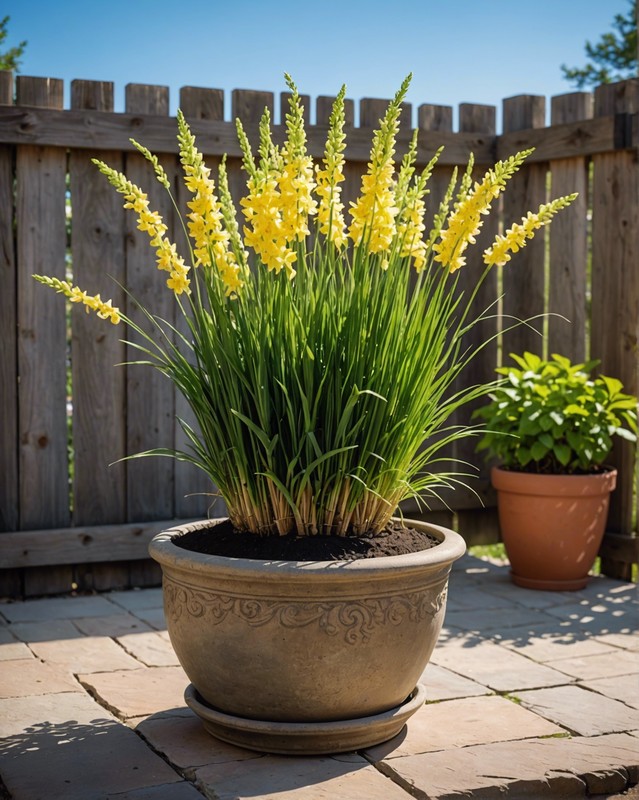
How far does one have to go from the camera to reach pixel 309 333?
2.16 m

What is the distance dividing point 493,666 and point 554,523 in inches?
40.5

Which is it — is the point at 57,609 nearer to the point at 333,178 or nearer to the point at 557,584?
the point at 557,584

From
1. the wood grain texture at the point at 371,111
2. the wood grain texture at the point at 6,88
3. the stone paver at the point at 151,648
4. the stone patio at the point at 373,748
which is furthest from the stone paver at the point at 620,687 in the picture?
the wood grain texture at the point at 6,88

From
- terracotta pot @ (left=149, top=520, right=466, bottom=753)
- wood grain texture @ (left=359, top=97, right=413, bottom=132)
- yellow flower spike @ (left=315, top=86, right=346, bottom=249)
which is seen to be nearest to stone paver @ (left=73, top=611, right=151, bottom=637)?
terracotta pot @ (left=149, top=520, right=466, bottom=753)

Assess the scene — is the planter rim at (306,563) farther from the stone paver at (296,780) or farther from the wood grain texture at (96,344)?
the wood grain texture at (96,344)

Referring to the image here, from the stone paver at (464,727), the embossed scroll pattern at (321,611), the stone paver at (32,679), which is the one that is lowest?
the stone paver at (32,679)

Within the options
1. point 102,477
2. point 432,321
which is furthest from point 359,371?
point 102,477

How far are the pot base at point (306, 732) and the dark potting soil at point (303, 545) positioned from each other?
369 mm

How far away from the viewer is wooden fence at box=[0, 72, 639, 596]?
3.71 meters

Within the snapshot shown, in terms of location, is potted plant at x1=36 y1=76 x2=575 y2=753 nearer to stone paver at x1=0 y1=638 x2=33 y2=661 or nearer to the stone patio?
the stone patio

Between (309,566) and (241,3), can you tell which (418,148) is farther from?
(241,3)

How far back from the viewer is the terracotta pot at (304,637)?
205 cm

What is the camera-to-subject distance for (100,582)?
3.95 meters

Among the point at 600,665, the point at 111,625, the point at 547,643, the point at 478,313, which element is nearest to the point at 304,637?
the point at 600,665
